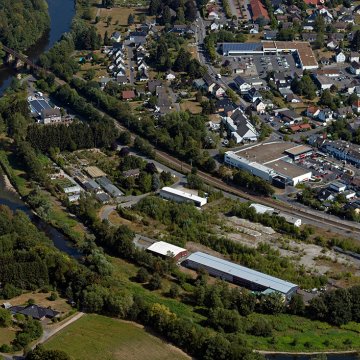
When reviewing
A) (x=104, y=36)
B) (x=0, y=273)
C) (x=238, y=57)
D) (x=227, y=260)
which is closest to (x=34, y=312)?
(x=0, y=273)

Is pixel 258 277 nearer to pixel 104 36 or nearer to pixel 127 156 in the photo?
pixel 127 156

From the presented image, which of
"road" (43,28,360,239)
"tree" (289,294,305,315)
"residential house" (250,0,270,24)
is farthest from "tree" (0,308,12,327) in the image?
"residential house" (250,0,270,24)

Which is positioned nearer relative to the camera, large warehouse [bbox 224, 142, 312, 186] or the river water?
the river water

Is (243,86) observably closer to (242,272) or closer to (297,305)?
(242,272)

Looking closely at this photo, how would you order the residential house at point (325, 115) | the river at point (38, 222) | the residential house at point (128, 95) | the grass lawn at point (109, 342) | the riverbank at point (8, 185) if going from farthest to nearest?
the residential house at point (128, 95)
the residential house at point (325, 115)
the riverbank at point (8, 185)
the river at point (38, 222)
the grass lawn at point (109, 342)

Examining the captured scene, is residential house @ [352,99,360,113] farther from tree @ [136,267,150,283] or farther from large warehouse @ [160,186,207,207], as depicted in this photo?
tree @ [136,267,150,283]

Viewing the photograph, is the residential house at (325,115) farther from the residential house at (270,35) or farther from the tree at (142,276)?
the tree at (142,276)

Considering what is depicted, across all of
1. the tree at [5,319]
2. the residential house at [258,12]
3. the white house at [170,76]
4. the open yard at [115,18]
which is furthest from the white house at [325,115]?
the tree at [5,319]
